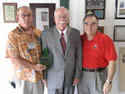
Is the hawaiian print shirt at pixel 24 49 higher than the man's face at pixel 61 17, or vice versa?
the man's face at pixel 61 17

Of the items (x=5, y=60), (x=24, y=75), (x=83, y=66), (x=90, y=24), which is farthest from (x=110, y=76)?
(x=5, y=60)

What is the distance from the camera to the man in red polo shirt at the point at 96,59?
55.9 inches

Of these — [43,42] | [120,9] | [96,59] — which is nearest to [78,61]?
[96,59]

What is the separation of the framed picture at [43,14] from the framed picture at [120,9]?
3.03ft

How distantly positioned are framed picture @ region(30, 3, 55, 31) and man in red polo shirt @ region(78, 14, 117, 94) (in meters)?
0.63

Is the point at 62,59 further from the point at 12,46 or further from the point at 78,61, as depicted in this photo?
the point at 12,46

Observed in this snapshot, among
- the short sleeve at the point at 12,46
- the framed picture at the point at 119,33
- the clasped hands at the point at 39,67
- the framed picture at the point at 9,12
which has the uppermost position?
the framed picture at the point at 9,12

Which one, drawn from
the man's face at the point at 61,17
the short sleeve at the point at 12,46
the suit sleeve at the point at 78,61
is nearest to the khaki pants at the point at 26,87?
the short sleeve at the point at 12,46

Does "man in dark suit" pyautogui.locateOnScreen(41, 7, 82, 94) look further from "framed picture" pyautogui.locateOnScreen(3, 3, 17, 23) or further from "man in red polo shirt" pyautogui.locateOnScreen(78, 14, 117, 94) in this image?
"framed picture" pyautogui.locateOnScreen(3, 3, 17, 23)

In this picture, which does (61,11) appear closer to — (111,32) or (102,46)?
(102,46)

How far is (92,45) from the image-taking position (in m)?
1.46

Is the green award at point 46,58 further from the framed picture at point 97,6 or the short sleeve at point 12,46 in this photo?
the framed picture at point 97,6

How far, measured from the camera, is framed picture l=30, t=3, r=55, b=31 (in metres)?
1.91

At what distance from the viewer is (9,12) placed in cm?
195
